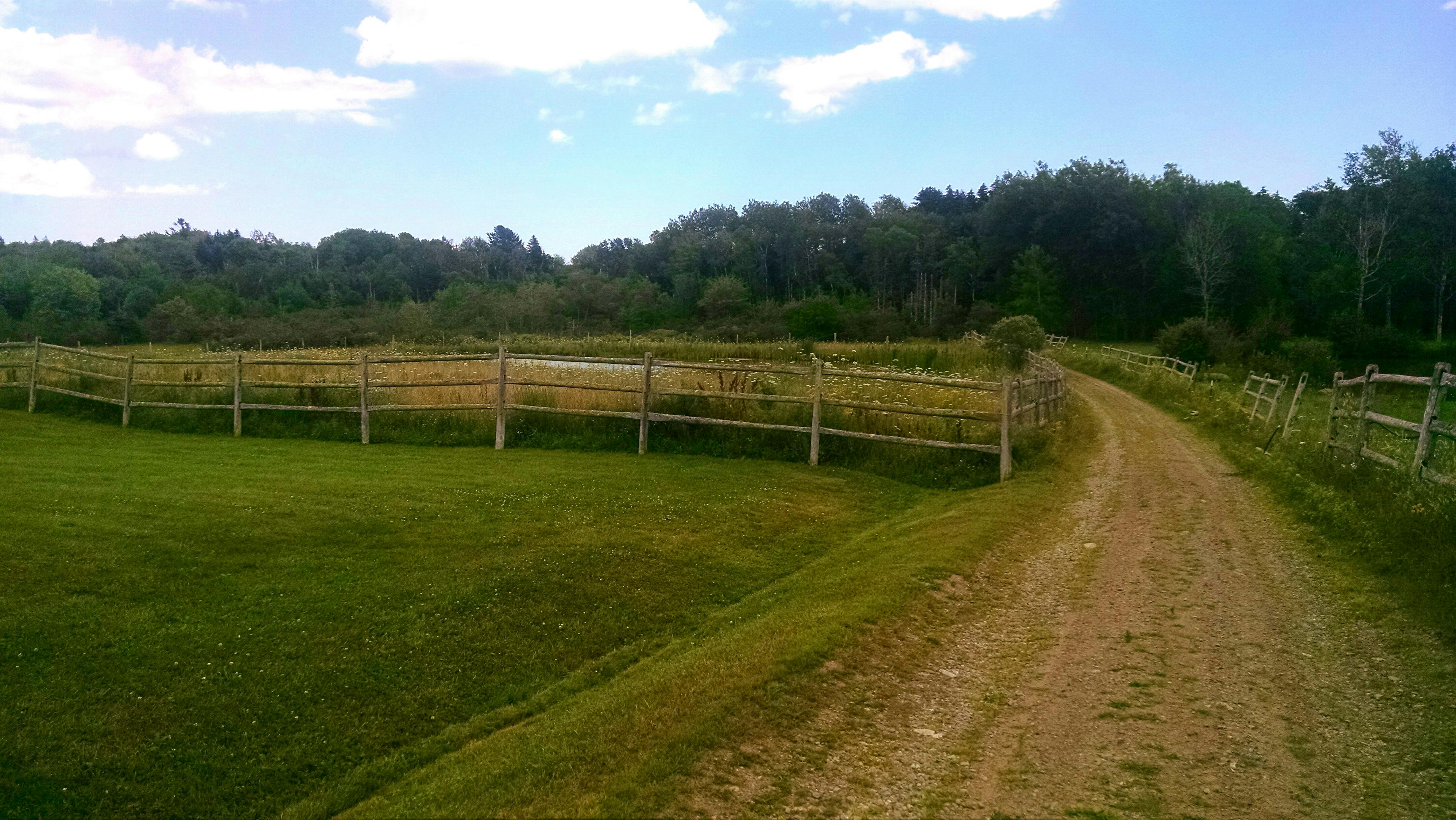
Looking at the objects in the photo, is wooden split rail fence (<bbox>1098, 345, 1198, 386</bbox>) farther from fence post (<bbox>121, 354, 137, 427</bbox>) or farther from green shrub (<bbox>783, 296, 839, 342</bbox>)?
fence post (<bbox>121, 354, 137, 427</bbox>)

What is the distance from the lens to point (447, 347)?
44.1 meters

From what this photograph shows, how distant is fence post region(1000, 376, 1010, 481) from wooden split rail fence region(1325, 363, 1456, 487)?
4.49m

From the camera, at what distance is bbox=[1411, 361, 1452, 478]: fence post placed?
9.43 m

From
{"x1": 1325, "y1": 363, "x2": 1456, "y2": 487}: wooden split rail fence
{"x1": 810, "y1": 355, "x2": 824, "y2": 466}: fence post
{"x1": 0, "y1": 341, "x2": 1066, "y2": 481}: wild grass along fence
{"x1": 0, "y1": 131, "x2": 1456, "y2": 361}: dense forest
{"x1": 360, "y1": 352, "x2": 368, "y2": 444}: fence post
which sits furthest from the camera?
{"x1": 0, "y1": 131, "x2": 1456, "y2": 361}: dense forest

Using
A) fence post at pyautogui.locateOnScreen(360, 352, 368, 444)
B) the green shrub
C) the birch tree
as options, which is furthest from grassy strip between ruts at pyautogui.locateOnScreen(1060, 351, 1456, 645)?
the green shrub

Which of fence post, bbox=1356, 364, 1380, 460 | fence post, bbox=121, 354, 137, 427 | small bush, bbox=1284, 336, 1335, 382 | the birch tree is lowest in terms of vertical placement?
fence post, bbox=121, 354, 137, 427

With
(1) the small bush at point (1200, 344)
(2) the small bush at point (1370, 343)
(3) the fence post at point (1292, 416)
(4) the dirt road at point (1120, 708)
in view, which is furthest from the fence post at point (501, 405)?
(2) the small bush at point (1370, 343)

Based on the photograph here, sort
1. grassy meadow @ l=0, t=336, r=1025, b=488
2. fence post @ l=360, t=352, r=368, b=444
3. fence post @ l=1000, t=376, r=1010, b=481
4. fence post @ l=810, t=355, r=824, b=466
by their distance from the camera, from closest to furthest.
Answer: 1. fence post @ l=1000, t=376, r=1010, b=481
2. fence post @ l=810, t=355, r=824, b=466
3. grassy meadow @ l=0, t=336, r=1025, b=488
4. fence post @ l=360, t=352, r=368, b=444

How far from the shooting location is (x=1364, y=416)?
11.3 meters

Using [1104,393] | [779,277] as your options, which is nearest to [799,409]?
[1104,393]

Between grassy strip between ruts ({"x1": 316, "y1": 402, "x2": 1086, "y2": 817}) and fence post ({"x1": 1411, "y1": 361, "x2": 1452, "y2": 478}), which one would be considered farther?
fence post ({"x1": 1411, "y1": 361, "x2": 1452, "y2": 478})

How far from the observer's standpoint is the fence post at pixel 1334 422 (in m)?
12.8

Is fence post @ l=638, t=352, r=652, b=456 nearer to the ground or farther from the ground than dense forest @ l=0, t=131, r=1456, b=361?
nearer to the ground

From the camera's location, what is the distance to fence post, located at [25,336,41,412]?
20.0 meters
